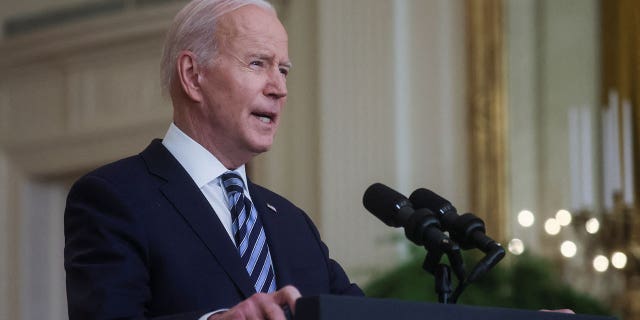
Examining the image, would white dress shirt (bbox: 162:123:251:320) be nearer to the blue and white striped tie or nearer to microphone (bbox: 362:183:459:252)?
the blue and white striped tie

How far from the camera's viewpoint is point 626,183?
221 inches

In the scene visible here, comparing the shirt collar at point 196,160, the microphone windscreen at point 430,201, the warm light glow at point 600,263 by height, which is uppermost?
the shirt collar at point 196,160

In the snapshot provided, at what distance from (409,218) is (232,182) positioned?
0.48 metres

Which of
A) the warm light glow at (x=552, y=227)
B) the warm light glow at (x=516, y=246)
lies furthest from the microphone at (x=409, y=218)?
the warm light glow at (x=552, y=227)

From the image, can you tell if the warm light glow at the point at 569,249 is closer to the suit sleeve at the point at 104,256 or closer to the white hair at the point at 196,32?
the white hair at the point at 196,32

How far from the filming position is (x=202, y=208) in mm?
2453

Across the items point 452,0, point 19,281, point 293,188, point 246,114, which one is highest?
point 452,0

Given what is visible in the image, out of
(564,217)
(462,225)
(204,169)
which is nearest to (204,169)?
(204,169)

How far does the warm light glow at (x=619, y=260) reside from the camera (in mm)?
5215

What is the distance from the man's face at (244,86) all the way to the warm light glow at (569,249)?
328 centimetres

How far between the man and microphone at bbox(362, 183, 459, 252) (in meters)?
0.23

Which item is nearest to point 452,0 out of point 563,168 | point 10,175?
point 563,168

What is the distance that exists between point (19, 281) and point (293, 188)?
2.38 meters

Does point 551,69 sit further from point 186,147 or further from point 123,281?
point 123,281
